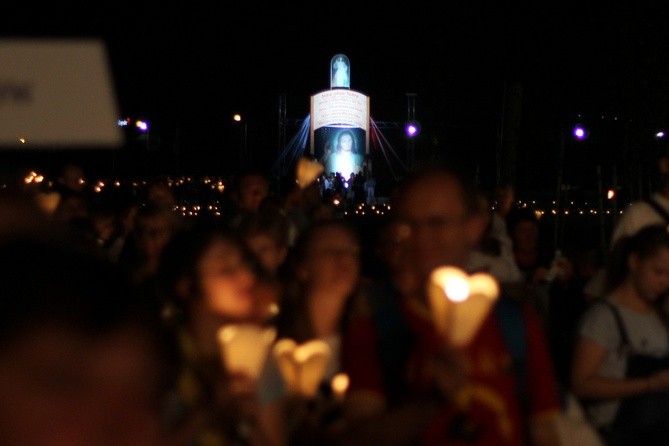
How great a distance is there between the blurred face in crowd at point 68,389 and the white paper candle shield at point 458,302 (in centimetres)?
111

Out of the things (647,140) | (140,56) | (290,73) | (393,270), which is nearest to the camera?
(393,270)

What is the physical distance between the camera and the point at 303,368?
289 cm

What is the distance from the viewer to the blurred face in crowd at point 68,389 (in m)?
0.87

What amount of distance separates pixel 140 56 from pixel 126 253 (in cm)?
2835

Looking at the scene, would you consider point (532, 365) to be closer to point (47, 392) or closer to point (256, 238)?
point (47, 392)

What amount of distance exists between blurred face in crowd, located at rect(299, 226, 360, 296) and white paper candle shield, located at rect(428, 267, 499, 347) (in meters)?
1.92

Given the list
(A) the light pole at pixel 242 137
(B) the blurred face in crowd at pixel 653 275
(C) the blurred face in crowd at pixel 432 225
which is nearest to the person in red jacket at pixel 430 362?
(C) the blurred face in crowd at pixel 432 225

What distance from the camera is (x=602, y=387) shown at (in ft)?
12.9

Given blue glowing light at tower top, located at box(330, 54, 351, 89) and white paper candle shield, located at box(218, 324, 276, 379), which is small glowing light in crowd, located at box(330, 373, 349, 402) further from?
blue glowing light at tower top, located at box(330, 54, 351, 89)

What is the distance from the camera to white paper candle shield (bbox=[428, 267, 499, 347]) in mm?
1939

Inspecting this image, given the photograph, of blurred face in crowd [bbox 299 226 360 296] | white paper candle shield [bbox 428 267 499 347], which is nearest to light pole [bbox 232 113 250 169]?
blurred face in crowd [bbox 299 226 360 296]

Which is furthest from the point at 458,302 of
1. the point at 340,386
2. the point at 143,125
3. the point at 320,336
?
the point at 143,125

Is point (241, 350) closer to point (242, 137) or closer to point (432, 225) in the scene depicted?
point (432, 225)

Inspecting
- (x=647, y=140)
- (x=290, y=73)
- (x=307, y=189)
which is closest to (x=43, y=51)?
(x=307, y=189)
